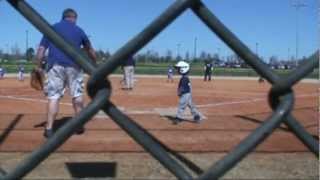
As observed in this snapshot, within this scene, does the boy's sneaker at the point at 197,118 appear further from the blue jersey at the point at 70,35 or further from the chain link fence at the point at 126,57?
the chain link fence at the point at 126,57

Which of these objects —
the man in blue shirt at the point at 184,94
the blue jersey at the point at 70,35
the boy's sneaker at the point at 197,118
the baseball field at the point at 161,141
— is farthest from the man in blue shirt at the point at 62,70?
the man in blue shirt at the point at 184,94

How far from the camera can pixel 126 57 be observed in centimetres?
175

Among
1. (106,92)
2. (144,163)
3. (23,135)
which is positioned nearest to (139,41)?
(106,92)

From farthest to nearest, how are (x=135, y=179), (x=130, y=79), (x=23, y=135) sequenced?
(x=130, y=79), (x=23, y=135), (x=135, y=179)

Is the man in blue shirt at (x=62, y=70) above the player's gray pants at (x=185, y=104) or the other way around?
above

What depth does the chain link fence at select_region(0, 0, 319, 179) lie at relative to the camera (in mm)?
1719

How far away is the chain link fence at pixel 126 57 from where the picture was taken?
1.72m

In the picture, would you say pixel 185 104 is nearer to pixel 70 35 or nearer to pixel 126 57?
pixel 70 35

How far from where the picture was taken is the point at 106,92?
174 cm

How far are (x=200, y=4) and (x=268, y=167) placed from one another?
14.0ft

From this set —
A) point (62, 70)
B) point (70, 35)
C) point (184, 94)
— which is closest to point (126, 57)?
point (70, 35)

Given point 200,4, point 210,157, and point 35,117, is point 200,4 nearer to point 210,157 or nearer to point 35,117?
point 210,157

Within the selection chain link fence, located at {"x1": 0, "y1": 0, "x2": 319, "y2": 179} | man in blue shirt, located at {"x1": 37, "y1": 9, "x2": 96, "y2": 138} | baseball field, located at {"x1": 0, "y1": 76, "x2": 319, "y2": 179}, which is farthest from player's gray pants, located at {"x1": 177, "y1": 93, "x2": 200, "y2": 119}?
chain link fence, located at {"x1": 0, "y1": 0, "x2": 319, "y2": 179}

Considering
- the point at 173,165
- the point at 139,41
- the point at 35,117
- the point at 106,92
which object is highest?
the point at 139,41
